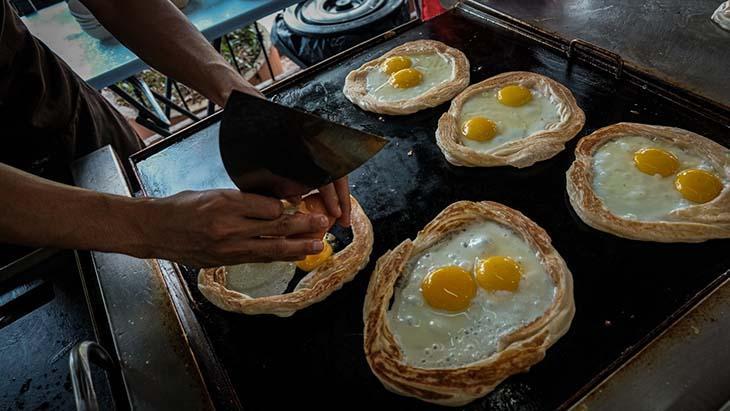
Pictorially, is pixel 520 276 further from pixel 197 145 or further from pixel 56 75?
pixel 56 75

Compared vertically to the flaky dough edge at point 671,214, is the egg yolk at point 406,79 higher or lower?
higher

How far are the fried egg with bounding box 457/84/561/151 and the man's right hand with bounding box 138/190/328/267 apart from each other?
1616mm

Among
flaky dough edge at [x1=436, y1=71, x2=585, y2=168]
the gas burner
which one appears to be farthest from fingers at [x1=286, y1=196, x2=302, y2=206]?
the gas burner

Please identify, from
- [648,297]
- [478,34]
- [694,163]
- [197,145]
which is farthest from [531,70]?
[197,145]

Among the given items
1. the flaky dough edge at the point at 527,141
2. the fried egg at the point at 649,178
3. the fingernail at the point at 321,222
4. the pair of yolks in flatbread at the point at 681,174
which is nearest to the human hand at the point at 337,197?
the fingernail at the point at 321,222

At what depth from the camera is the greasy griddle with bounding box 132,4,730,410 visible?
2172 mm

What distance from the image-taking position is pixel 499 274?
2.46 meters

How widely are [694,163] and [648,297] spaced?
1.03 m

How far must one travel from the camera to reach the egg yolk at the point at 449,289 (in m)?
2.43

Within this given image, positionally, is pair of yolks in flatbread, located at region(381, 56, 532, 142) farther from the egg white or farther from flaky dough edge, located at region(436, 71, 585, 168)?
the egg white

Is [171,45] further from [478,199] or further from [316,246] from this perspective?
[478,199]

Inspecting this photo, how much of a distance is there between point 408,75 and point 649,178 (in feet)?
6.20

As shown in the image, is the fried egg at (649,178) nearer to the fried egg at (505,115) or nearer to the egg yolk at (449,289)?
the fried egg at (505,115)

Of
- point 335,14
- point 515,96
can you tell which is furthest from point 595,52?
point 335,14
